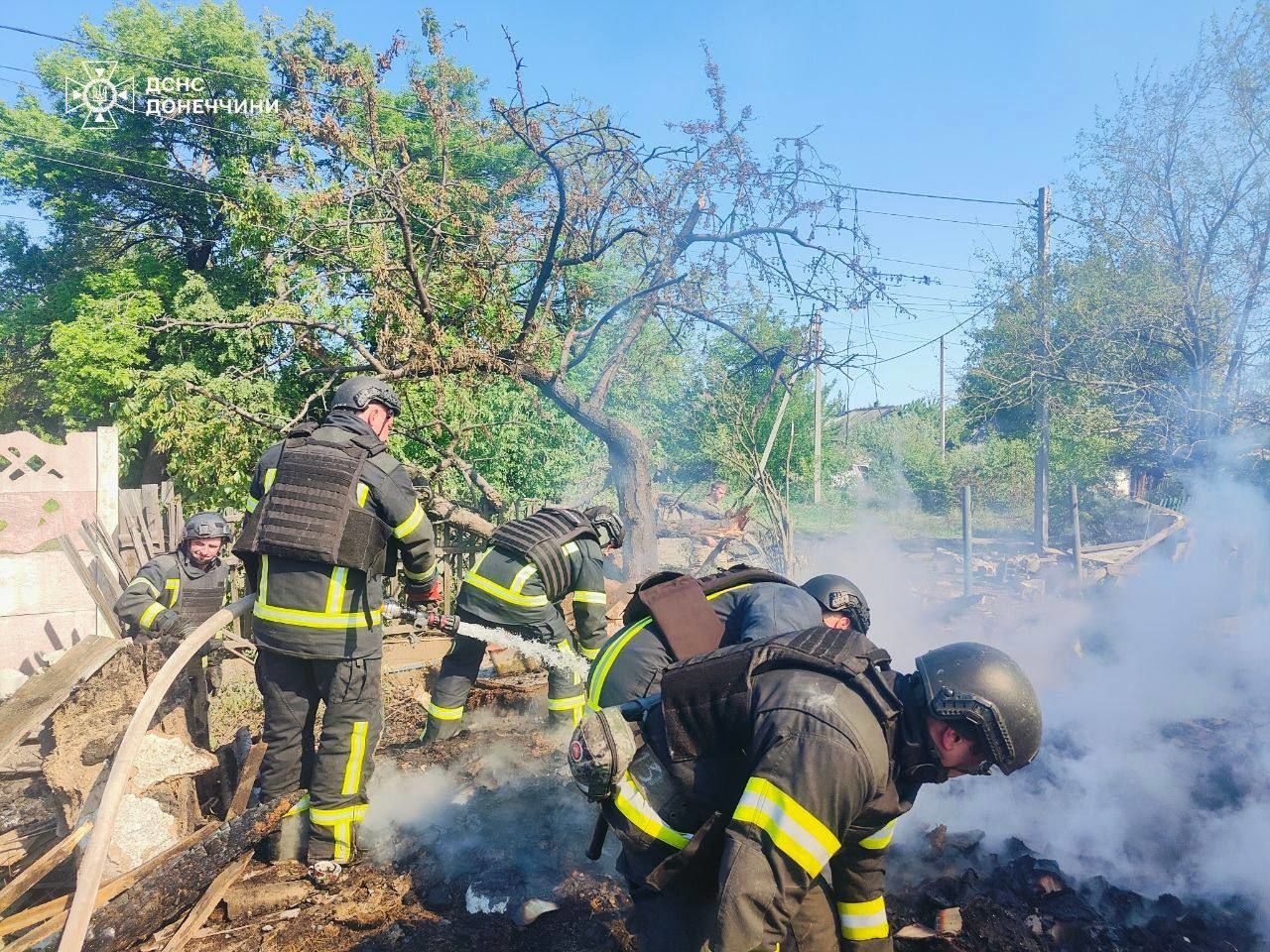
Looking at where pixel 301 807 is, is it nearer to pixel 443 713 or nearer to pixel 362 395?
pixel 443 713

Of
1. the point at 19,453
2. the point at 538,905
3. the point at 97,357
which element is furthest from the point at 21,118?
the point at 538,905

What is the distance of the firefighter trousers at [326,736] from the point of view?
11.8 ft

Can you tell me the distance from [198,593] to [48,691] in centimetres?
177

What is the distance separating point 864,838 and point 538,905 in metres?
1.66

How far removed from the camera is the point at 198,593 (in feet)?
20.2

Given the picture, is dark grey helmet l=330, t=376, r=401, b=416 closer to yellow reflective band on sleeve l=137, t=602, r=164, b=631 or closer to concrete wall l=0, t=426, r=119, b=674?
yellow reflective band on sleeve l=137, t=602, r=164, b=631

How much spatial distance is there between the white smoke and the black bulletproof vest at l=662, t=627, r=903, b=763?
2.46 meters

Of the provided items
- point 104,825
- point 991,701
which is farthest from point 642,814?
point 104,825

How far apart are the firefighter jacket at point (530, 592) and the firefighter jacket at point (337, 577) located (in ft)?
3.41

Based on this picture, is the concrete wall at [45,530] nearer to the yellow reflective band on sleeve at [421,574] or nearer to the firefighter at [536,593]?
the firefighter at [536,593]

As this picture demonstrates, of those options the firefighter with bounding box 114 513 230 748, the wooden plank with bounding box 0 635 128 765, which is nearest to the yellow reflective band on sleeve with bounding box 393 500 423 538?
the wooden plank with bounding box 0 635 128 765

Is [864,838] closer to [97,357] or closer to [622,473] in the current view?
[622,473]

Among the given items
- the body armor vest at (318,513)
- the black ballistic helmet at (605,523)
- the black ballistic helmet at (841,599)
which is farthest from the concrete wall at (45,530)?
the black ballistic helmet at (841,599)

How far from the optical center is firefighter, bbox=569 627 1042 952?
188 cm
